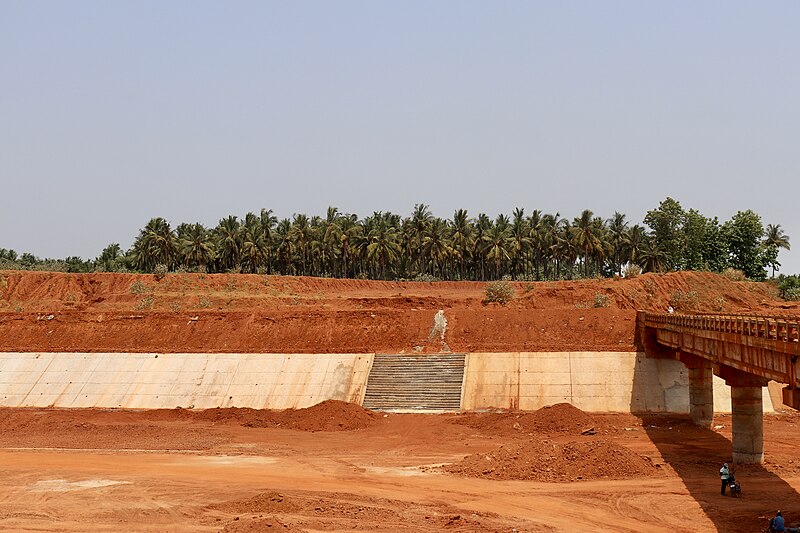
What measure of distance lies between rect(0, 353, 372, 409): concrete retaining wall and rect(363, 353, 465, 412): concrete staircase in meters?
1.13

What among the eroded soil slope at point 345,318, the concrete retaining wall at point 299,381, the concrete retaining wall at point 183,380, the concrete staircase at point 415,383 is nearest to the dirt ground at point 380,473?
the concrete staircase at point 415,383

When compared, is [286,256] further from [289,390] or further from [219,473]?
[219,473]

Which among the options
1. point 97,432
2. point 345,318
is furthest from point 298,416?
point 345,318

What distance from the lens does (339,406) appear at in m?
51.2

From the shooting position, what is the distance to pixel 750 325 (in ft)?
97.8

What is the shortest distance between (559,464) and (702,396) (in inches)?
588

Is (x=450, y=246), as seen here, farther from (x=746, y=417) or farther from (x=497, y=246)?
(x=746, y=417)

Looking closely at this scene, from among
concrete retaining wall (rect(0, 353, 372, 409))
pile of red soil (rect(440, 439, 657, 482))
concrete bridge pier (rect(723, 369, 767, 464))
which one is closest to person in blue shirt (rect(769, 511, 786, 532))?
pile of red soil (rect(440, 439, 657, 482))

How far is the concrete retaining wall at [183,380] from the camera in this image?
183ft

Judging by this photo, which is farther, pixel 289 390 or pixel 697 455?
pixel 289 390

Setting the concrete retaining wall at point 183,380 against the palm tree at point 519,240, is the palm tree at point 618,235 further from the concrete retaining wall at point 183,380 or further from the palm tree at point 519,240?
the concrete retaining wall at point 183,380

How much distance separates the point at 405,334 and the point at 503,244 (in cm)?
6183

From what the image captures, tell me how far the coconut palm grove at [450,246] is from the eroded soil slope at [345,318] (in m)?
19.7

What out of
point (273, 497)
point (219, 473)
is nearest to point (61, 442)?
point (219, 473)
